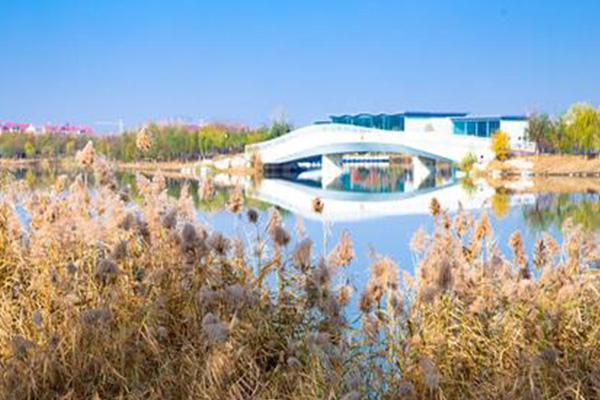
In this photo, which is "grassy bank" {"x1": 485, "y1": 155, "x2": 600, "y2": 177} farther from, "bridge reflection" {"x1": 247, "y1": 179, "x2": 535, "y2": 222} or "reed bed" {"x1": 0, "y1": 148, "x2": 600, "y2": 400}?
"reed bed" {"x1": 0, "y1": 148, "x2": 600, "y2": 400}

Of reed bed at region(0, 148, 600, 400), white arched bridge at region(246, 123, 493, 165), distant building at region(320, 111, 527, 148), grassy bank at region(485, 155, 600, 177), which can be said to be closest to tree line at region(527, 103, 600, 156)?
grassy bank at region(485, 155, 600, 177)

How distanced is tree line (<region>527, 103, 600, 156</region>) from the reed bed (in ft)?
120

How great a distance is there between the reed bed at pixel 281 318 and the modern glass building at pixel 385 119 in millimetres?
60368

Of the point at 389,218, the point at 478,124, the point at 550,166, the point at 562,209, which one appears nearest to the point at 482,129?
the point at 478,124

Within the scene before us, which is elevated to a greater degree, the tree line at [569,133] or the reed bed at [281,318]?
the tree line at [569,133]

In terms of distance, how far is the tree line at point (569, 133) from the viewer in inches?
1533

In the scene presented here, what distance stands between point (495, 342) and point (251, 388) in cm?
96

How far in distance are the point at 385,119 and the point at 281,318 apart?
62.2 meters

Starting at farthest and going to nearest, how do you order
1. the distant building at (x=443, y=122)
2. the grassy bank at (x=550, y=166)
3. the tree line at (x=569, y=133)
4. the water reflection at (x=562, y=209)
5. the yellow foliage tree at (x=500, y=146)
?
the distant building at (x=443, y=122), the tree line at (x=569, y=133), the yellow foliage tree at (x=500, y=146), the grassy bank at (x=550, y=166), the water reflection at (x=562, y=209)

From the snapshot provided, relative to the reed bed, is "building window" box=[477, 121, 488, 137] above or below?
above

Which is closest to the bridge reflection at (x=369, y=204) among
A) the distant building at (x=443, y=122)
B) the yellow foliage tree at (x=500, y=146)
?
the yellow foliage tree at (x=500, y=146)

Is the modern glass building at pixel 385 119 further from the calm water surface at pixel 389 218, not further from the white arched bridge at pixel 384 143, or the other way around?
the calm water surface at pixel 389 218

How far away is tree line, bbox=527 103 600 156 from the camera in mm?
38938

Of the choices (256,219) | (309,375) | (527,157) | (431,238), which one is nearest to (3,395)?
(309,375)
